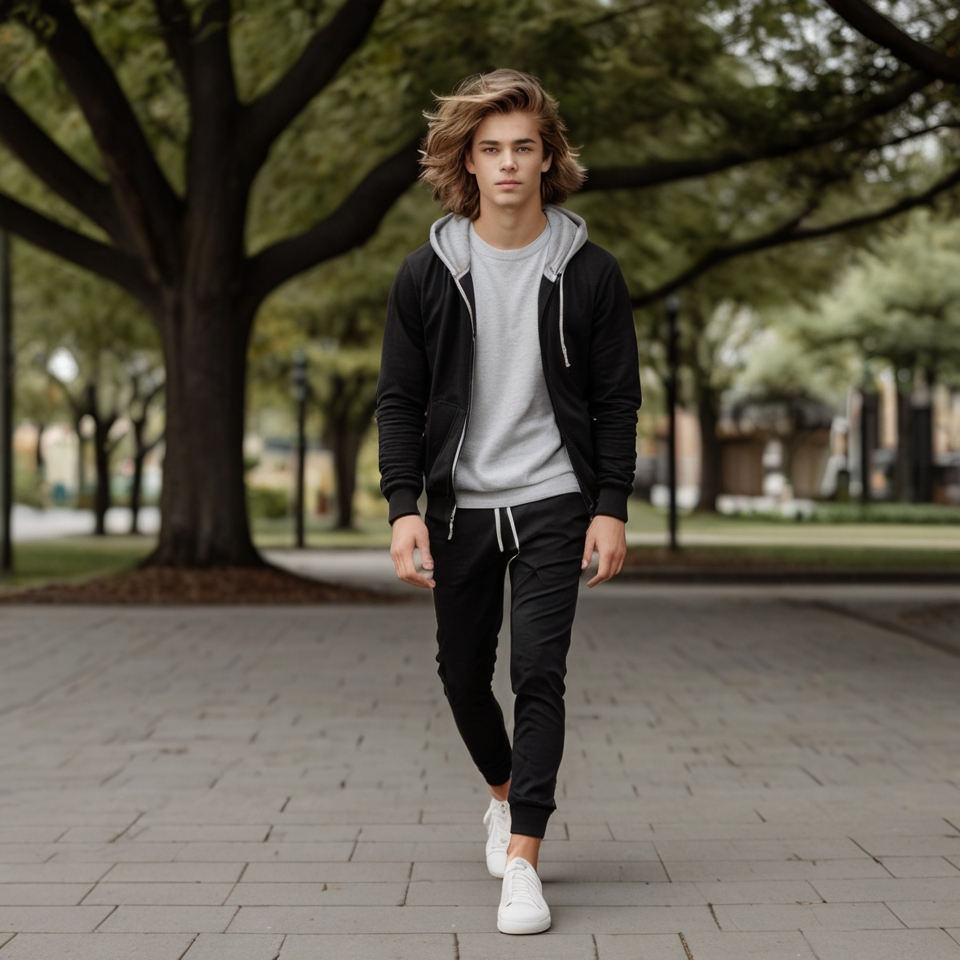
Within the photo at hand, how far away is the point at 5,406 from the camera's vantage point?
1598 cm

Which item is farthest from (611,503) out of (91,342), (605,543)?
(91,342)

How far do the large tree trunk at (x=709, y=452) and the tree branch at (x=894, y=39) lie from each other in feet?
91.4

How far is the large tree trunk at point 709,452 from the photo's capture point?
36938 mm

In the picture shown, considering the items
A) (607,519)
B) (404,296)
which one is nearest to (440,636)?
(607,519)

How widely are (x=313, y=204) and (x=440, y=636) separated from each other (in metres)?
13.2

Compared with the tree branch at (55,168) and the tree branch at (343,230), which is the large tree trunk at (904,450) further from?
the tree branch at (55,168)

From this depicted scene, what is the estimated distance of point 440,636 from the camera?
375 cm

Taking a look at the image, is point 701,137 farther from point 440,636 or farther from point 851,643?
point 440,636

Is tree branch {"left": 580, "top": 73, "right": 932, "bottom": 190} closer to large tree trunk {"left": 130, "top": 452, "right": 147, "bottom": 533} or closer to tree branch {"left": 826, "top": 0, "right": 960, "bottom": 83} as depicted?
tree branch {"left": 826, "top": 0, "right": 960, "bottom": 83}

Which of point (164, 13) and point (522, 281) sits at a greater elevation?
point (164, 13)

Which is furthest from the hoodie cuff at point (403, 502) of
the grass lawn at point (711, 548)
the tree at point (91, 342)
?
the tree at point (91, 342)

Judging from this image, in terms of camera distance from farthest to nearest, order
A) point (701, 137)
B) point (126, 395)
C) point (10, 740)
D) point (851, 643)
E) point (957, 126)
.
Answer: point (126, 395) → point (701, 137) → point (957, 126) → point (851, 643) → point (10, 740)

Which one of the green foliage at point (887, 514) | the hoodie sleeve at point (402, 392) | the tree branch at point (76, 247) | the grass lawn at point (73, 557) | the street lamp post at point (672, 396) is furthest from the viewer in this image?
the green foliage at point (887, 514)

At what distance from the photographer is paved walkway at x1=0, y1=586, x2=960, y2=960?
3.49 m
